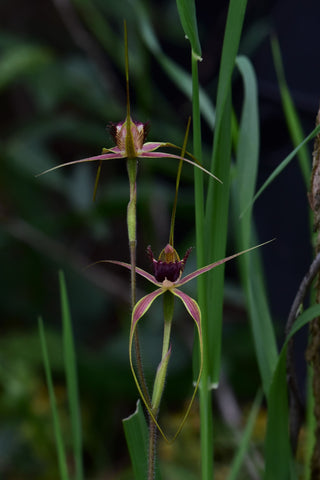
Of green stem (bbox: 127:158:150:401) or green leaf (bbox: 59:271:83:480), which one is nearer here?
green stem (bbox: 127:158:150:401)

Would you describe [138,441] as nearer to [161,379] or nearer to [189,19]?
[161,379]

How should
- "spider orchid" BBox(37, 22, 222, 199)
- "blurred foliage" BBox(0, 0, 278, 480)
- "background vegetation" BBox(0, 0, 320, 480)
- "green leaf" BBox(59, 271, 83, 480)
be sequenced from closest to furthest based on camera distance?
"spider orchid" BBox(37, 22, 222, 199) → "green leaf" BBox(59, 271, 83, 480) → "background vegetation" BBox(0, 0, 320, 480) → "blurred foliage" BBox(0, 0, 278, 480)

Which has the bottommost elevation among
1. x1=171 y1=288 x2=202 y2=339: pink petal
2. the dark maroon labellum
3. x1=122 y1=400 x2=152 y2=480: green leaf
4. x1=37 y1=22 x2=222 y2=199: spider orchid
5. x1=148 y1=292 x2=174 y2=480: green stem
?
x1=122 y1=400 x2=152 y2=480: green leaf

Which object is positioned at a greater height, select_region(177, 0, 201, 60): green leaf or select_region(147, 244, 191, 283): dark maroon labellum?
select_region(177, 0, 201, 60): green leaf

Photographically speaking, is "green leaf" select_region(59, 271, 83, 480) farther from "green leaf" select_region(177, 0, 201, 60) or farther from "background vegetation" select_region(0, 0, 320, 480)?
"background vegetation" select_region(0, 0, 320, 480)

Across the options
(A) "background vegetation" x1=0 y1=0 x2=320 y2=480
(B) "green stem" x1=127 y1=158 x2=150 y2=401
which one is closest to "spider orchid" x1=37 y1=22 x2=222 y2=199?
(B) "green stem" x1=127 y1=158 x2=150 y2=401

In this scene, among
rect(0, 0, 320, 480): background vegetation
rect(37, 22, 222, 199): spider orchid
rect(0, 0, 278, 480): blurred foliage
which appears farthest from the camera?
rect(0, 0, 278, 480): blurred foliage

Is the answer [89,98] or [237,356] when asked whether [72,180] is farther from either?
[237,356]
